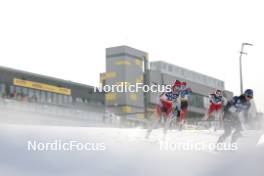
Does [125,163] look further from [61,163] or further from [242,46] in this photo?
[242,46]

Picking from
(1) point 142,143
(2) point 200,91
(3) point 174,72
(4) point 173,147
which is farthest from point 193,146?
(3) point 174,72

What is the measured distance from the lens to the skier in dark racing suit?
1377 cm

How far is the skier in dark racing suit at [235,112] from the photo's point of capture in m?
13.8

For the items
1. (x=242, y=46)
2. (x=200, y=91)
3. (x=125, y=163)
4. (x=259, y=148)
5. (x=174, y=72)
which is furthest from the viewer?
(x=174, y=72)

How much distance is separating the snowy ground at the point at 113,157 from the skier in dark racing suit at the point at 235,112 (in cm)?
65

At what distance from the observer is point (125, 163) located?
1146cm

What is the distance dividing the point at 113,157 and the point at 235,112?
416 cm

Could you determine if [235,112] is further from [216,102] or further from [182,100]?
[216,102]

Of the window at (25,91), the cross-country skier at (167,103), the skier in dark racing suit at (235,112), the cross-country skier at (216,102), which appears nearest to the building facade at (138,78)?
the window at (25,91)

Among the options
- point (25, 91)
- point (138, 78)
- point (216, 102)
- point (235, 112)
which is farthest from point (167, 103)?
point (138, 78)

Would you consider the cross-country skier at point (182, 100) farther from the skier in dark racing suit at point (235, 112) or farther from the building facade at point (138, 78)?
the building facade at point (138, 78)

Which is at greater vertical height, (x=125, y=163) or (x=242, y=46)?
(x=242, y=46)

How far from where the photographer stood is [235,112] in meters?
Result: 13.8

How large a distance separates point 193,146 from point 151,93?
730 inches
